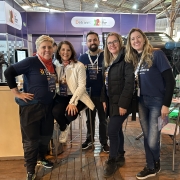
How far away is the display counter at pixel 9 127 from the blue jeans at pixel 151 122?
1.44 m

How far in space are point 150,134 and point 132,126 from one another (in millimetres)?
1765

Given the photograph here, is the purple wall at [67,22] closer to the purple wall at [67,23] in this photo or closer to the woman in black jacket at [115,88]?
the purple wall at [67,23]

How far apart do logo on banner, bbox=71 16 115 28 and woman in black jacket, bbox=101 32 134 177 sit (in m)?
5.62

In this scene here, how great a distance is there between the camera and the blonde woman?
159cm

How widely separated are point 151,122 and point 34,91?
1114 millimetres

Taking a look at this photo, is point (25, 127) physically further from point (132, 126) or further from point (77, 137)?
point (132, 126)

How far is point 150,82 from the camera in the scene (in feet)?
5.40

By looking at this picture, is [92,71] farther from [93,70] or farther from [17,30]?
[17,30]

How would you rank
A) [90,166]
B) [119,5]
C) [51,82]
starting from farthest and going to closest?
1. [119,5]
2. [90,166]
3. [51,82]

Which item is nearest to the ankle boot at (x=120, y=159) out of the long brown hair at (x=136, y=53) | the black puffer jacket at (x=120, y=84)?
the black puffer jacket at (x=120, y=84)

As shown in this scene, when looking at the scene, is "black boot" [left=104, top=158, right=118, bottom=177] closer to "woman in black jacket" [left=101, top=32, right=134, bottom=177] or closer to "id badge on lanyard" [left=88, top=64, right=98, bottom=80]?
"woman in black jacket" [left=101, top=32, right=134, bottom=177]

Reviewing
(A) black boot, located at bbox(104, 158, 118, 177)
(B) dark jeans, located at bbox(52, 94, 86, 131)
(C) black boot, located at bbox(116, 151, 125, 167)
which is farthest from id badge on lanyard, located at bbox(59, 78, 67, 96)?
(C) black boot, located at bbox(116, 151, 125, 167)

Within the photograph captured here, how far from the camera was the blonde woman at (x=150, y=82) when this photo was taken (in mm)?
1594

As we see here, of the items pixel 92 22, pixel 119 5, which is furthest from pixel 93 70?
pixel 119 5
